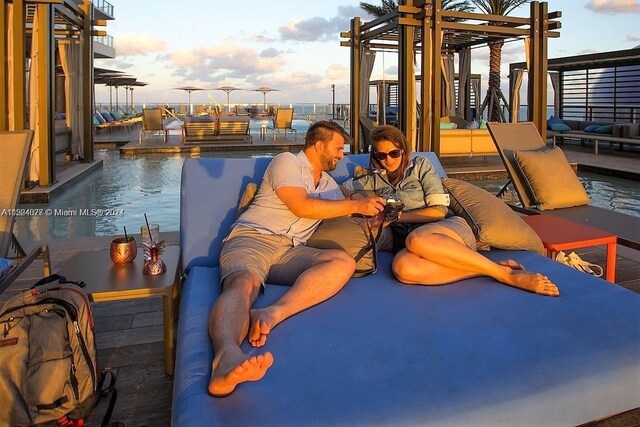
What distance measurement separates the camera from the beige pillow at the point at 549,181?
12.0 ft

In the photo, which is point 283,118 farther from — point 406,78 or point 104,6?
point 104,6

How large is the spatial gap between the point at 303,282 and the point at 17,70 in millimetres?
6001

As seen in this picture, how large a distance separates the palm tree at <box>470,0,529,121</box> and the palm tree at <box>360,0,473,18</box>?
0.81m

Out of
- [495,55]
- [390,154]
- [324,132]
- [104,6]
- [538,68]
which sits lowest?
[390,154]

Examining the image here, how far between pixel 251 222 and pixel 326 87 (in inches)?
1052

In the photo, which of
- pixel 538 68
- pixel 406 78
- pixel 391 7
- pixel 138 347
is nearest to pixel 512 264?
pixel 138 347

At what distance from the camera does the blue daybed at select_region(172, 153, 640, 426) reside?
1330 mm

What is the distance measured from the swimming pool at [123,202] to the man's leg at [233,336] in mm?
3179

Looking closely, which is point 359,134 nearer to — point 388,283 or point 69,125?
point 69,125

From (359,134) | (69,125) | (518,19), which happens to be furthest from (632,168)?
(69,125)

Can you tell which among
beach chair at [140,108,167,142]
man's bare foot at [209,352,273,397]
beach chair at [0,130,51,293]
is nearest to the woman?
man's bare foot at [209,352,273,397]

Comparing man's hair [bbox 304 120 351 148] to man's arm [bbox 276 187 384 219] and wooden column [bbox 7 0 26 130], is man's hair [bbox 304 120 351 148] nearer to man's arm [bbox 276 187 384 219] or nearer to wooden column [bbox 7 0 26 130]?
man's arm [bbox 276 187 384 219]

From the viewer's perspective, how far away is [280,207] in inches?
93.7

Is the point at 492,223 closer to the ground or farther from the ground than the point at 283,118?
closer to the ground
